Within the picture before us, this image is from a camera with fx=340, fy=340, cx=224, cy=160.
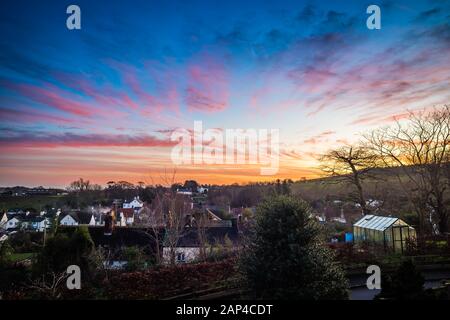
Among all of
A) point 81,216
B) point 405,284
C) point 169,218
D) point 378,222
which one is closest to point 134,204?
point 81,216

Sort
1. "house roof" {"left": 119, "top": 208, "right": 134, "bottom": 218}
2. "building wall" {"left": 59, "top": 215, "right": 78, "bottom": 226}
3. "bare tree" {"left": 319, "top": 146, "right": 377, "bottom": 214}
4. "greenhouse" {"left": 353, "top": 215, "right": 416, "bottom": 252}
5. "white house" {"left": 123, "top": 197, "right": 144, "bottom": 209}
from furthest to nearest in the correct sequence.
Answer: "house roof" {"left": 119, "top": 208, "right": 134, "bottom": 218}, "white house" {"left": 123, "top": 197, "right": 144, "bottom": 209}, "building wall" {"left": 59, "top": 215, "right": 78, "bottom": 226}, "bare tree" {"left": 319, "top": 146, "right": 377, "bottom": 214}, "greenhouse" {"left": 353, "top": 215, "right": 416, "bottom": 252}

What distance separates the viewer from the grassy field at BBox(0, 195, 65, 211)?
39.2 feet

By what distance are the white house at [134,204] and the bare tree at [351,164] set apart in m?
9.98

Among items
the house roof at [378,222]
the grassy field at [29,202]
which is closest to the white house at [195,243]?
the grassy field at [29,202]

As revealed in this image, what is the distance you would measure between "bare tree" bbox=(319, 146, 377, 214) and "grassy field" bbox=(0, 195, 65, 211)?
12524mm

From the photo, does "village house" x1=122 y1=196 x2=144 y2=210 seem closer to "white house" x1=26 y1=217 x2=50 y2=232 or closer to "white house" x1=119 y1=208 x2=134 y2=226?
"white house" x1=119 y1=208 x2=134 y2=226

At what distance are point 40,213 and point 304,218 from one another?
11698mm

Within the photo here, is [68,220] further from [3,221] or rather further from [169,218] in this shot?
[169,218]

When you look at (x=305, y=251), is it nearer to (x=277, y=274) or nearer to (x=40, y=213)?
(x=277, y=274)

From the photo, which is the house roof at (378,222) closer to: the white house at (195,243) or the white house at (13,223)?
the white house at (195,243)

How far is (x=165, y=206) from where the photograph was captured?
1497 cm

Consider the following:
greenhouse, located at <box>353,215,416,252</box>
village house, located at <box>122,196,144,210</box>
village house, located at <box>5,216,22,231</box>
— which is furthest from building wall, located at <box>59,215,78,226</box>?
greenhouse, located at <box>353,215,416,252</box>

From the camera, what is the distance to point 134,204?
20.2 m

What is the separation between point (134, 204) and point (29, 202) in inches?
301
